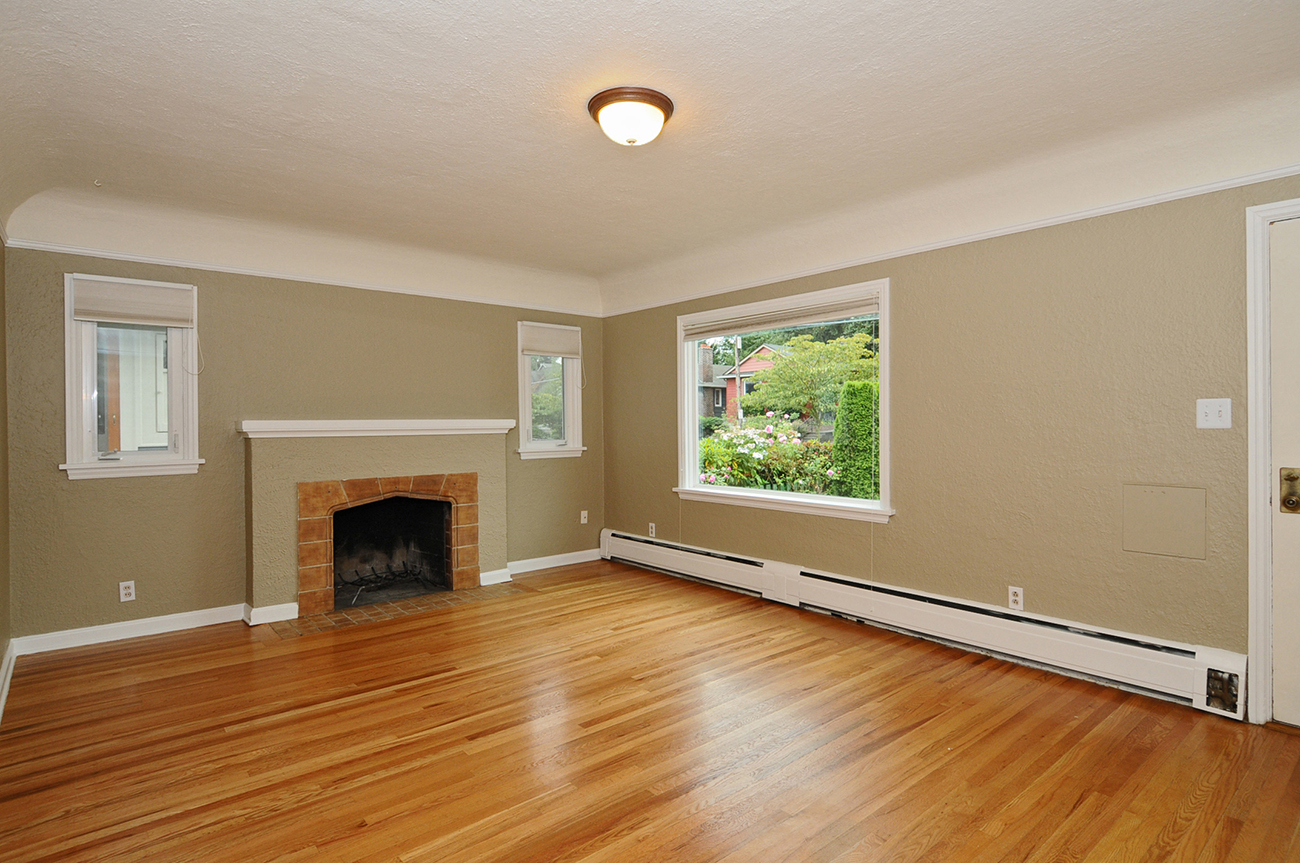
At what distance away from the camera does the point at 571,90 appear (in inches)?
103

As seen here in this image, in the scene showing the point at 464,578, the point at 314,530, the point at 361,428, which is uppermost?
the point at 361,428

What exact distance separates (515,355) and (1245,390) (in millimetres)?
4725

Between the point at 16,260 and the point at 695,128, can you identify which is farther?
the point at 16,260

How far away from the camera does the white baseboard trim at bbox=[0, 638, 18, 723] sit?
3.12 metres

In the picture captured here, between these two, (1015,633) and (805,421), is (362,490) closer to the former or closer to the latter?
(805,421)

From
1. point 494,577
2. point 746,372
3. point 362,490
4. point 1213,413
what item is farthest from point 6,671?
point 1213,413

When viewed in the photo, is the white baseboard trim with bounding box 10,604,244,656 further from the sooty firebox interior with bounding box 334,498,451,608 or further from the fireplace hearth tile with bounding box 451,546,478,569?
the fireplace hearth tile with bounding box 451,546,478,569

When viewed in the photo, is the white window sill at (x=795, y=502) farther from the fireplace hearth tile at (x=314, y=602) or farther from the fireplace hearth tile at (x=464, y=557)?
the fireplace hearth tile at (x=314, y=602)

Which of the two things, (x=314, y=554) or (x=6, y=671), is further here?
(x=314, y=554)

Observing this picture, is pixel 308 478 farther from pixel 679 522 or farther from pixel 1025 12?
pixel 1025 12

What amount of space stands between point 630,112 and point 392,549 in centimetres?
413

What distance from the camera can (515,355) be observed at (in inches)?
225

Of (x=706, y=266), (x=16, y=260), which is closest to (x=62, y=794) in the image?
(x=16, y=260)

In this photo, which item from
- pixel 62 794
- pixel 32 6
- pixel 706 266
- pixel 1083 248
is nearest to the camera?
pixel 32 6
